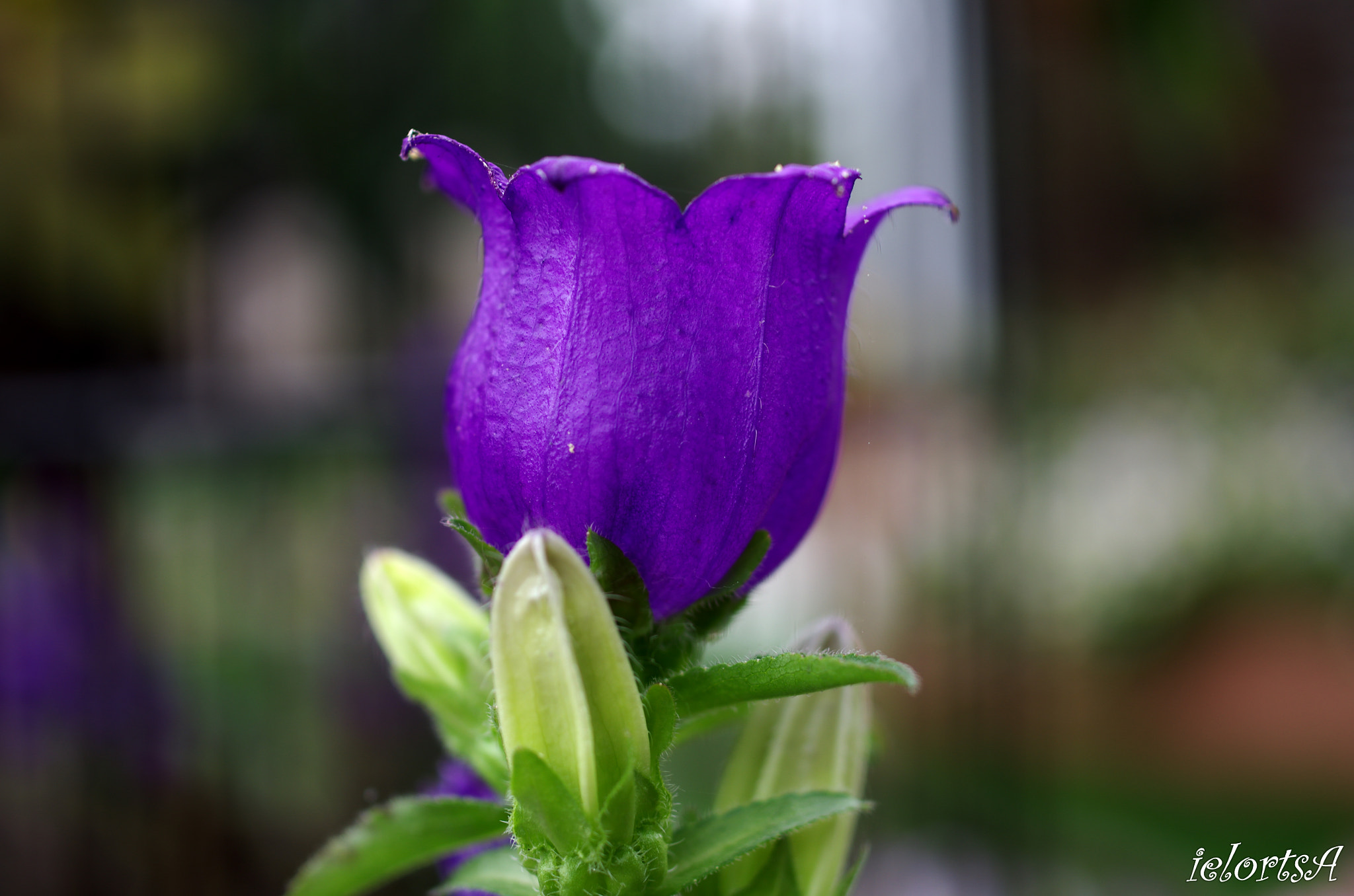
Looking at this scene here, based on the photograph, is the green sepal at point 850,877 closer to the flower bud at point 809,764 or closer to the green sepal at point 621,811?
the flower bud at point 809,764

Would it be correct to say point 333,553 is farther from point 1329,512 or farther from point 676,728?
point 1329,512

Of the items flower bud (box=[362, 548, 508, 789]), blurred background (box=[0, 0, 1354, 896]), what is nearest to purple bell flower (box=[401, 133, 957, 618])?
flower bud (box=[362, 548, 508, 789])

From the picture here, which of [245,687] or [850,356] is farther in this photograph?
[245,687]

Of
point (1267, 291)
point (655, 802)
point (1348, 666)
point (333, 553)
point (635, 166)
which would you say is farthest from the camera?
point (1267, 291)

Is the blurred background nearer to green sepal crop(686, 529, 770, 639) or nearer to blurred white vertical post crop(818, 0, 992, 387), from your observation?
blurred white vertical post crop(818, 0, 992, 387)

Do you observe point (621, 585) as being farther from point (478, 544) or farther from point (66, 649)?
point (66, 649)

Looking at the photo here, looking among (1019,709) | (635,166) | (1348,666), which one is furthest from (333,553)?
(1348,666)

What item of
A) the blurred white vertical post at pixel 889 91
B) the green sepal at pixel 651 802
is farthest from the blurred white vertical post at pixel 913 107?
the green sepal at pixel 651 802

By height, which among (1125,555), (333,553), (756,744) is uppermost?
(756,744)
